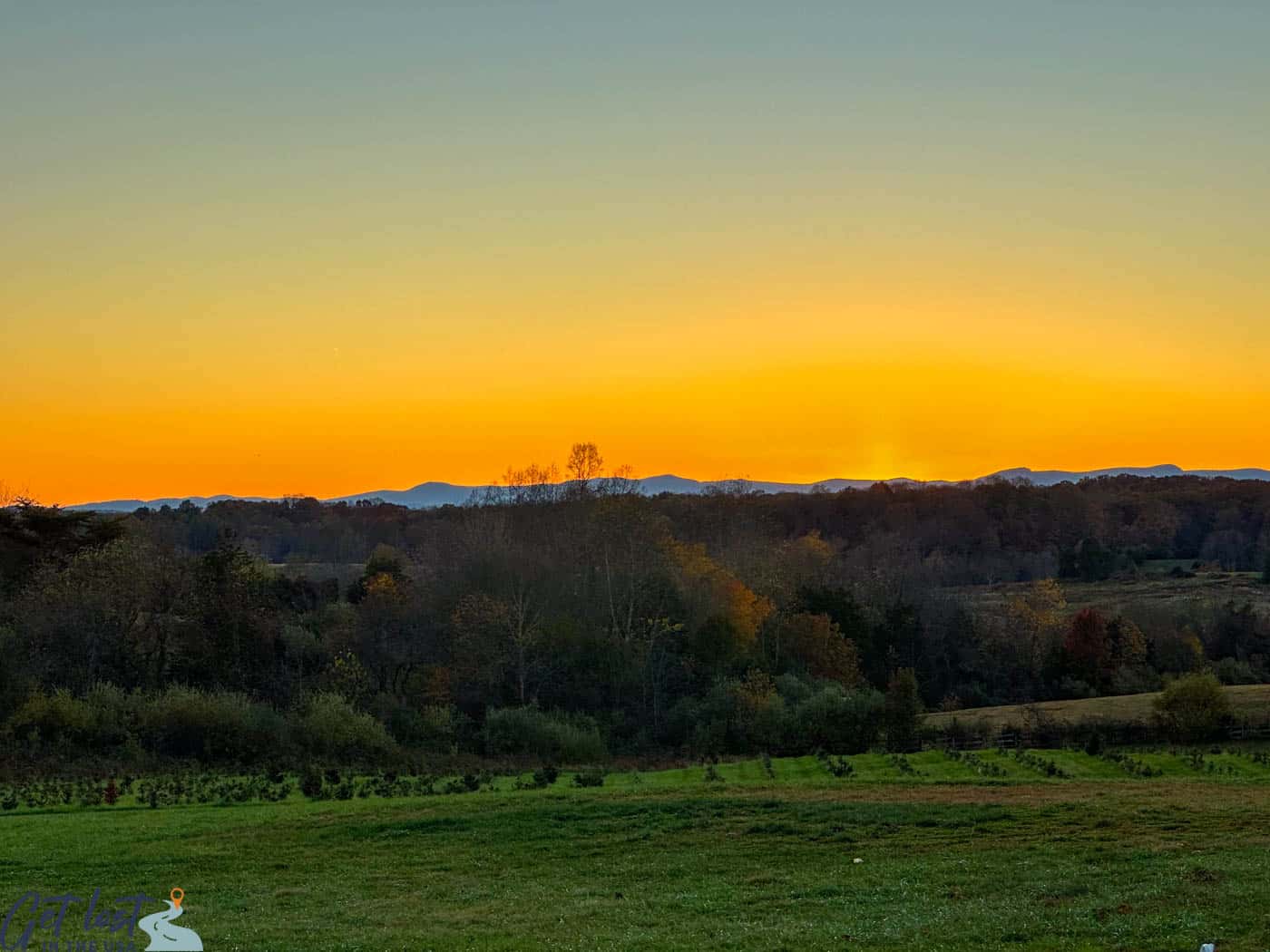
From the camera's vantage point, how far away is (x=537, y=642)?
62.0m

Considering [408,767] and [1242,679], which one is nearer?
[408,767]

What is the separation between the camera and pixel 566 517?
70562 mm

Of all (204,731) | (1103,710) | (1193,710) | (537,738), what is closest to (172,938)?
(204,731)

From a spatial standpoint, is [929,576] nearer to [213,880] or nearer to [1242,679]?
[1242,679]

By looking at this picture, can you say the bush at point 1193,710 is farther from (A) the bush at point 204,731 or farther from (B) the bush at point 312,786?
(A) the bush at point 204,731

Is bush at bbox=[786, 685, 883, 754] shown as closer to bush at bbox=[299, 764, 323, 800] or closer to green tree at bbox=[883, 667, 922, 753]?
green tree at bbox=[883, 667, 922, 753]

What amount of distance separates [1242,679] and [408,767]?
56.6 m

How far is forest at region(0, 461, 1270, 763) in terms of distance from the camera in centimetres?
5234

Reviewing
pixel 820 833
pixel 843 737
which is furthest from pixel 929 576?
pixel 820 833

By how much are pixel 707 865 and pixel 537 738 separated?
32.3 metres

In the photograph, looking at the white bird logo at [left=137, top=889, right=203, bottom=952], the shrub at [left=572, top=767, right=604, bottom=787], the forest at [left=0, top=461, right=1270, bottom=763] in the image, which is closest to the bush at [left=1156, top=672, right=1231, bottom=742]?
the forest at [left=0, top=461, right=1270, bottom=763]

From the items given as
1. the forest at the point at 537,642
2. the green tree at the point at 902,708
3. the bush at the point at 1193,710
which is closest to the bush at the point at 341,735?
the forest at the point at 537,642

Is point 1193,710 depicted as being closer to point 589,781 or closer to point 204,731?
point 589,781

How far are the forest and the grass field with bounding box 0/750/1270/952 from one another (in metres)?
18.1
